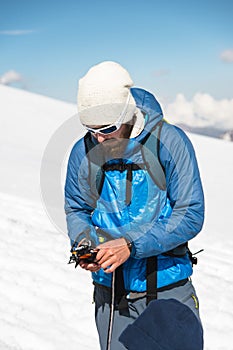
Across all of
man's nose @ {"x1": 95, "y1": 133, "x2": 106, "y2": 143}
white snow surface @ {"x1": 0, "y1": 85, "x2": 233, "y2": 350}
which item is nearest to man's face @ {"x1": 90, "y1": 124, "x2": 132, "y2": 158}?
man's nose @ {"x1": 95, "y1": 133, "x2": 106, "y2": 143}

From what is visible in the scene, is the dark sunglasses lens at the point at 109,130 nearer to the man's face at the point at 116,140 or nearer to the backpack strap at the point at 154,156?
the man's face at the point at 116,140

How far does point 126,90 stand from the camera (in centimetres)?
185

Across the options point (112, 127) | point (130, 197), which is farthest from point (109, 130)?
point (130, 197)

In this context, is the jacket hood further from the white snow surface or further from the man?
the white snow surface

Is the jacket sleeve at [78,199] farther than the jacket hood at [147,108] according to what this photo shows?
Yes

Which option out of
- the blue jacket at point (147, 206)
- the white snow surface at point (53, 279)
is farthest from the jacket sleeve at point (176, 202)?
the white snow surface at point (53, 279)

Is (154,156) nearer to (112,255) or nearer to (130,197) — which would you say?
(130,197)

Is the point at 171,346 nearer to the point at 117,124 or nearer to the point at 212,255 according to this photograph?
the point at 117,124

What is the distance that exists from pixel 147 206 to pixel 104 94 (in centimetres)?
47

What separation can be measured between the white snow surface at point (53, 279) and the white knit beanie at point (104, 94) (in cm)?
154

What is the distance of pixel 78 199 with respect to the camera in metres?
2.10

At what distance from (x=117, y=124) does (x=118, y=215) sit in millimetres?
374

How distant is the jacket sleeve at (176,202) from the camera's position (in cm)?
184

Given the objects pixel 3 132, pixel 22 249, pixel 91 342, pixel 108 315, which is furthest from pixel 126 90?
pixel 3 132
